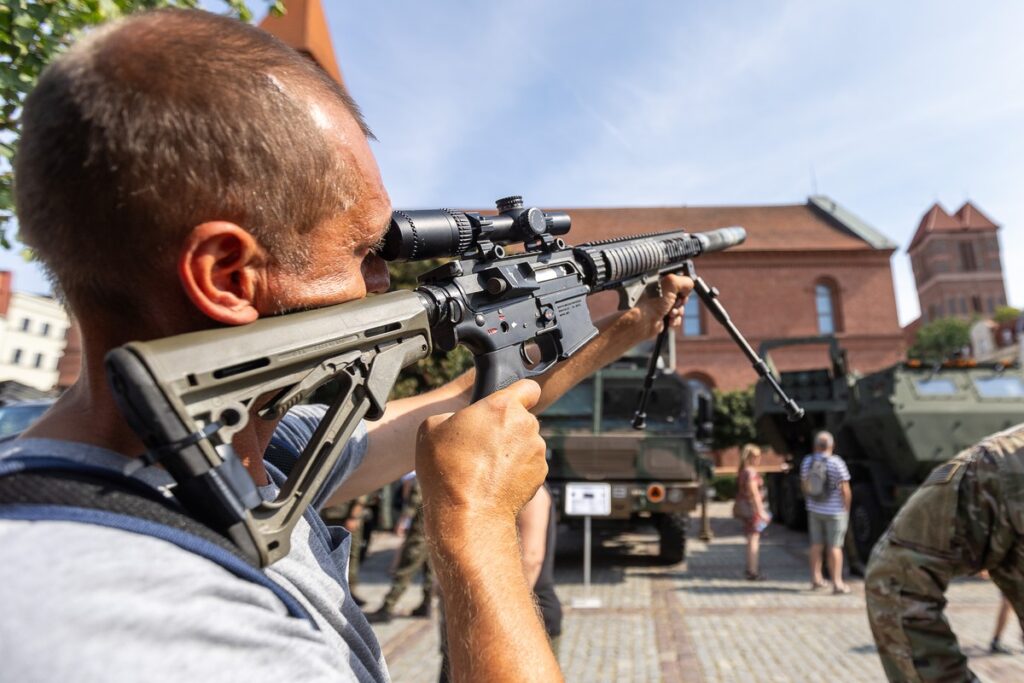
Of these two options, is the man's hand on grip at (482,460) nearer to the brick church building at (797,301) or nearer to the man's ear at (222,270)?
the man's ear at (222,270)

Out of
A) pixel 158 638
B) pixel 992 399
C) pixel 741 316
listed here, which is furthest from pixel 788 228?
pixel 158 638

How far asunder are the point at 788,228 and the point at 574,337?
3747 centimetres

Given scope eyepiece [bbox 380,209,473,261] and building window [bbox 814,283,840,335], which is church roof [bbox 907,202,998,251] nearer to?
building window [bbox 814,283,840,335]

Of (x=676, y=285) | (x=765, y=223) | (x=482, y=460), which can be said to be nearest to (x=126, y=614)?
(x=482, y=460)

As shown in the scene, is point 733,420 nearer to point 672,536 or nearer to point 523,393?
point 672,536

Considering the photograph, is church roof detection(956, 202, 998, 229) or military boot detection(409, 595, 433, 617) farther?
church roof detection(956, 202, 998, 229)

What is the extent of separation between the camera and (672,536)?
8938 millimetres

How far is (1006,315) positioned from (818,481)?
209ft

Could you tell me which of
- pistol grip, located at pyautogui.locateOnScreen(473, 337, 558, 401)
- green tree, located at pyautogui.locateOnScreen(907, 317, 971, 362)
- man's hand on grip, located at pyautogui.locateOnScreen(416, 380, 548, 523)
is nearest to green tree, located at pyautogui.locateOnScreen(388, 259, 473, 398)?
pistol grip, located at pyautogui.locateOnScreen(473, 337, 558, 401)

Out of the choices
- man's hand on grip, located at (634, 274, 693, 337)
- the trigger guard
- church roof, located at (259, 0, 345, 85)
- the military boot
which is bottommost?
the military boot

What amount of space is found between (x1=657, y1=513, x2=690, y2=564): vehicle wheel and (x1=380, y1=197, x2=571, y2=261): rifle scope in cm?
752

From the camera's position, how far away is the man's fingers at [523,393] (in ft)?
4.10

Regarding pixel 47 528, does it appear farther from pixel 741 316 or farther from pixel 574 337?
pixel 741 316

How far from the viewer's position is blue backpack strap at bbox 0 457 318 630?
0.68 meters
